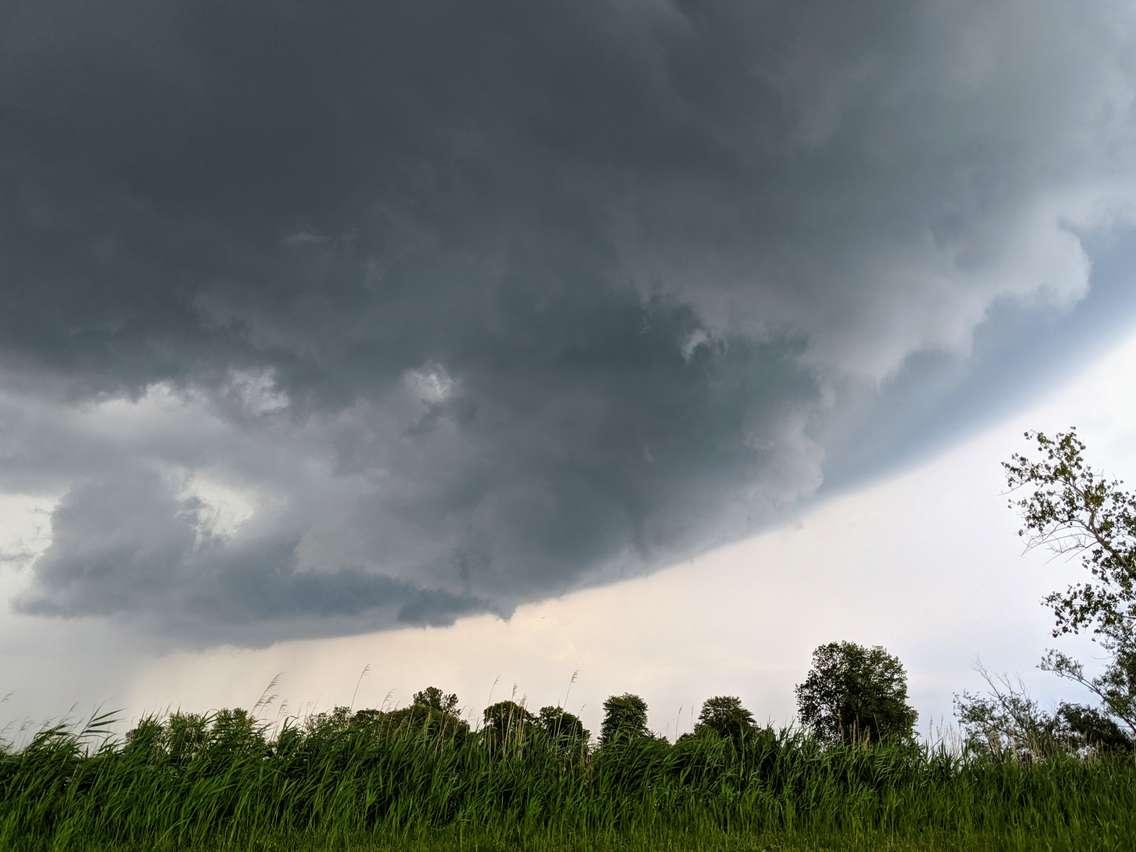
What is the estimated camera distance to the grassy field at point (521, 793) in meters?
11.2

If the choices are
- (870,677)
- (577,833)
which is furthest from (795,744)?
(870,677)

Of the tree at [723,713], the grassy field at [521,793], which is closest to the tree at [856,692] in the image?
the tree at [723,713]

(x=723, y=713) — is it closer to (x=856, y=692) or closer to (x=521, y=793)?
(x=856, y=692)

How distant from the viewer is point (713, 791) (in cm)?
1480

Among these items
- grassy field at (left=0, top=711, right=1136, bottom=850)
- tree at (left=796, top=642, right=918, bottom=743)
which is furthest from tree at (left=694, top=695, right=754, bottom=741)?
grassy field at (left=0, top=711, right=1136, bottom=850)

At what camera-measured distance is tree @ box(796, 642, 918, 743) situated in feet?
168

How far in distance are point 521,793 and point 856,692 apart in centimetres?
4603

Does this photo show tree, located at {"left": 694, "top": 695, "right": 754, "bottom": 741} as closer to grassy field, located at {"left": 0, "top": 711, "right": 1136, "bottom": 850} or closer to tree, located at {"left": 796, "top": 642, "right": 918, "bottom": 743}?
tree, located at {"left": 796, "top": 642, "right": 918, "bottom": 743}

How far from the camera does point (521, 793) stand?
14.0m

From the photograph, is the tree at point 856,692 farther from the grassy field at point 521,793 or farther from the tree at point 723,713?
the grassy field at point 521,793

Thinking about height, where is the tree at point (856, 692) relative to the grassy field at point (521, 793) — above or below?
above

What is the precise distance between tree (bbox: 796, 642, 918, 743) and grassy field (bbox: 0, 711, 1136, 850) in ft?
124

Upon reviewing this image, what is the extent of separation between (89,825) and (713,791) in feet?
36.2

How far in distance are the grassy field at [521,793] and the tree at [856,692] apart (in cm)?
3768
